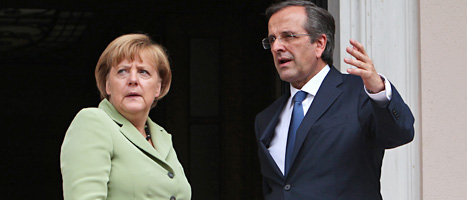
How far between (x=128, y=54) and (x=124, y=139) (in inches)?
10.5

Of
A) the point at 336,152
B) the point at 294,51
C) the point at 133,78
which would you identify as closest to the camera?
the point at 133,78

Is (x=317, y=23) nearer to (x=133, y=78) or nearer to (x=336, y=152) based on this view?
(x=336, y=152)

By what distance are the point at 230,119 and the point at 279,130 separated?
9.88ft

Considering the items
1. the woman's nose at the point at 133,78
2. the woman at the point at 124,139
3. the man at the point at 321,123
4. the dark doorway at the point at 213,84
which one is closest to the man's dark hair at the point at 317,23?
the man at the point at 321,123

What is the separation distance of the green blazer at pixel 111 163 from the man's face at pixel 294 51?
1.94 ft

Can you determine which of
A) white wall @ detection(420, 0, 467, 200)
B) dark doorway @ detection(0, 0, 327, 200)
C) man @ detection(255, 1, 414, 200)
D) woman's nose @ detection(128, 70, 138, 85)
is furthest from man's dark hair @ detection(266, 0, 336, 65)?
dark doorway @ detection(0, 0, 327, 200)

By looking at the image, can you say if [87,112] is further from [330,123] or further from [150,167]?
[330,123]

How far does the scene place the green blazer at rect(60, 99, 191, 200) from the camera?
1.98 meters

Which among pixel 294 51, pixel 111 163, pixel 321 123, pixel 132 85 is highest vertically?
pixel 294 51

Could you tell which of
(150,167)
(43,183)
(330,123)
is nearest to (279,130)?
(330,123)

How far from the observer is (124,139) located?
2131 mm

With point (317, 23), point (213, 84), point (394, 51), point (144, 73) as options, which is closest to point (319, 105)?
point (317, 23)

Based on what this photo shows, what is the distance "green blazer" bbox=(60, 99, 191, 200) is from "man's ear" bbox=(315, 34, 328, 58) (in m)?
0.72

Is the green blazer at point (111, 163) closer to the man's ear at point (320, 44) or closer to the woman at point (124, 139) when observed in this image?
the woman at point (124, 139)
